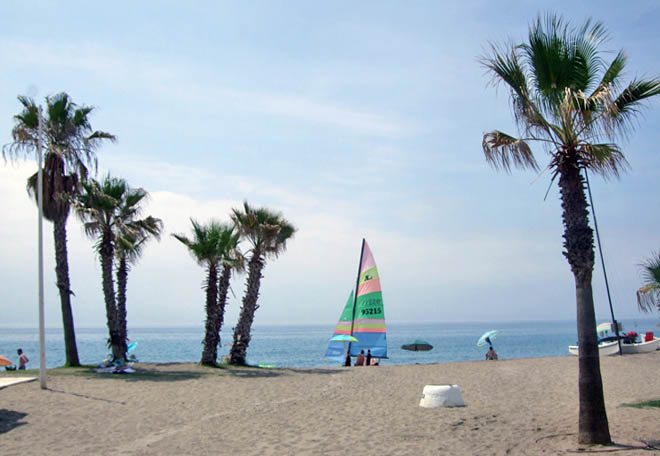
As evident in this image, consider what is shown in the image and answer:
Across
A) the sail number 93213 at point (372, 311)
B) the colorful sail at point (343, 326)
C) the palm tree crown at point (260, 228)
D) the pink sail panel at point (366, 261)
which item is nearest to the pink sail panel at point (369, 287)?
the pink sail panel at point (366, 261)

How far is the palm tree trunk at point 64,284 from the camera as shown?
827 inches

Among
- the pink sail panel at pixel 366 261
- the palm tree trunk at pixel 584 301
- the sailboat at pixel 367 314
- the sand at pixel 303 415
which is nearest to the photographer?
the palm tree trunk at pixel 584 301

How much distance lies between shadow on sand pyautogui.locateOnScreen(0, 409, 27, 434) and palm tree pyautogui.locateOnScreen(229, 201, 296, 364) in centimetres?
1231

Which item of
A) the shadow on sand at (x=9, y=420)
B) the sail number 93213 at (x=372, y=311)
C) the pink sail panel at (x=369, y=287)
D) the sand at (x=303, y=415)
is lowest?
the sand at (x=303, y=415)

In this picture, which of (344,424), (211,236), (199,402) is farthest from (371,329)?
(344,424)

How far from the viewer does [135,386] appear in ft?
55.0

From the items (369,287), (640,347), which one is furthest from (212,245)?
(640,347)

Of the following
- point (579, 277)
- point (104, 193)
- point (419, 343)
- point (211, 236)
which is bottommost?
point (419, 343)

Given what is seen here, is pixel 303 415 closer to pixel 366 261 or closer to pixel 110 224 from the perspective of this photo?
pixel 110 224

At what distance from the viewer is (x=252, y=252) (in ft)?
80.5

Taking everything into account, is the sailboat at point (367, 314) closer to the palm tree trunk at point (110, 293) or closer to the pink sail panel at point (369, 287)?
the pink sail panel at point (369, 287)

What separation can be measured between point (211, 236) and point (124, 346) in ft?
17.4

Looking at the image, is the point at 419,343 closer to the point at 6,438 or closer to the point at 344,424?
the point at 344,424

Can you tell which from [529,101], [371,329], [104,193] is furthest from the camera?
[371,329]
